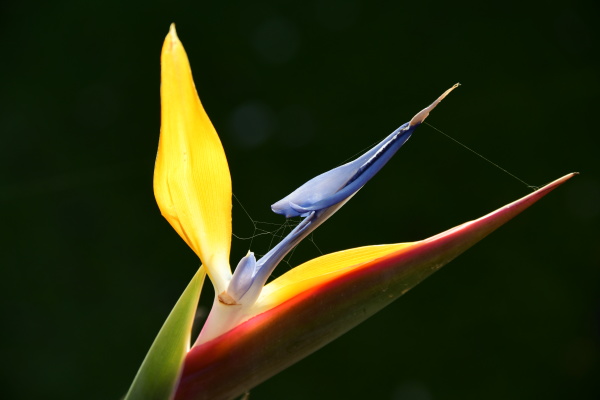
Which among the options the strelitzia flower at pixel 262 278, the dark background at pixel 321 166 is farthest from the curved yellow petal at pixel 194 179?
the dark background at pixel 321 166

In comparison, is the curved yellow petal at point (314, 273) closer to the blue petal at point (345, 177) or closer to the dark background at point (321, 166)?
the blue petal at point (345, 177)

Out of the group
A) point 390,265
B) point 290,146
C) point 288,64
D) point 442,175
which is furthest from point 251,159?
point 390,265

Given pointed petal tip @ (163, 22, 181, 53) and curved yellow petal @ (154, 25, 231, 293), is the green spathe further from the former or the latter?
pointed petal tip @ (163, 22, 181, 53)

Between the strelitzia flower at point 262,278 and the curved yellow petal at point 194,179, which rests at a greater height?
the curved yellow petal at point 194,179

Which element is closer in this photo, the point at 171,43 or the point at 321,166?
the point at 171,43

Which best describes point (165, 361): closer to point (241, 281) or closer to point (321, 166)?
point (241, 281)

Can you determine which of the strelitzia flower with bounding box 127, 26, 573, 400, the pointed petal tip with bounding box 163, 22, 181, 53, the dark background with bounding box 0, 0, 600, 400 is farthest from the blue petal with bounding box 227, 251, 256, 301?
the dark background with bounding box 0, 0, 600, 400

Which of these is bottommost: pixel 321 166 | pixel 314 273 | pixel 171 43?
pixel 321 166

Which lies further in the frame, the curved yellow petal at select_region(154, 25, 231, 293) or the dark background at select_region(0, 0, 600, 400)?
the dark background at select_region(0, 0, 600, 400)

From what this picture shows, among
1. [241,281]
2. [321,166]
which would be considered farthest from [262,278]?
[321,166]
